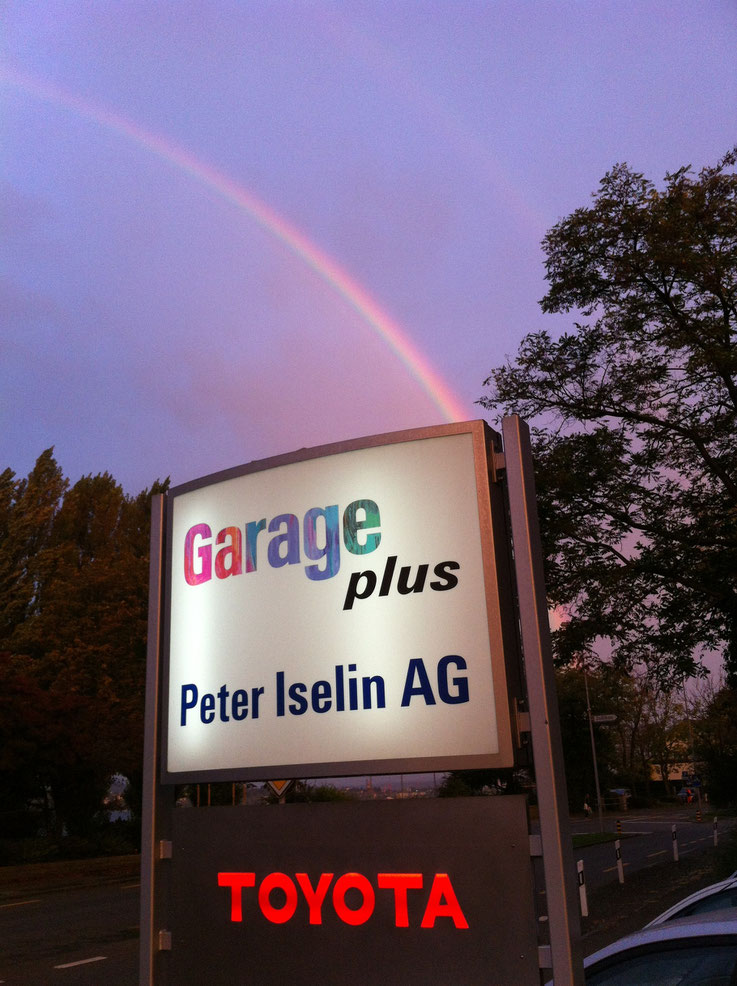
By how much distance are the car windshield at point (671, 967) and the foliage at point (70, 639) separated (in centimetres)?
2500

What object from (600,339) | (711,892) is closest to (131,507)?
(600,339)

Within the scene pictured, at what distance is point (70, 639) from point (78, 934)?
22323mm

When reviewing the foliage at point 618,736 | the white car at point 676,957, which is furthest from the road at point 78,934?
the foliage at point 618,736

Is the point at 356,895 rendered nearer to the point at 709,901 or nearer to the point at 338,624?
the point at 338,624

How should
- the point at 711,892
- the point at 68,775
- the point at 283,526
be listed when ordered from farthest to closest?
the point at 68,775 < the point at 711,892 < the point at 283,526

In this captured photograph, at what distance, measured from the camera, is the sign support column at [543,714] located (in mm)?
2242

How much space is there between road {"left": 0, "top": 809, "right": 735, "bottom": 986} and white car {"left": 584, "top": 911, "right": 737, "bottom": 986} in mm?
8090

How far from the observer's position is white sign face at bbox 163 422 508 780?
98.5 inches

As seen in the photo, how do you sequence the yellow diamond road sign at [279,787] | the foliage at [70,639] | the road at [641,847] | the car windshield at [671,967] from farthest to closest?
1. the foliage at [70,639]
2. the road at [641,847]
3. the car windshield at [671,967]
4. the yellow diamond road sign at [279,787]

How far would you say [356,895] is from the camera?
246 centimetres

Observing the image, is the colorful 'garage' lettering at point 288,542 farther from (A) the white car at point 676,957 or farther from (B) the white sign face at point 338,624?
(A) the white car at point 676,957

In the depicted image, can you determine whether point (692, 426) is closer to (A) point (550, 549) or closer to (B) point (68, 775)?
(A) point (550, 549)

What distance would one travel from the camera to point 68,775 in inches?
1135

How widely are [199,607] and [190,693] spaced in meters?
0.27
